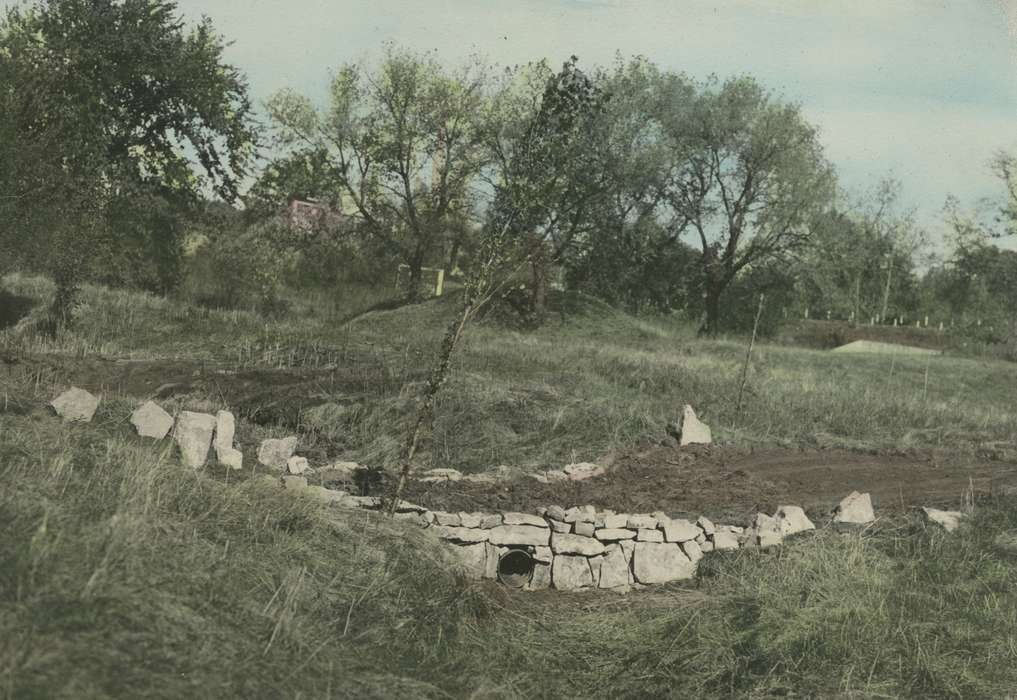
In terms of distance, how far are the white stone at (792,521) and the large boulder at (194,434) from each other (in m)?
5.29

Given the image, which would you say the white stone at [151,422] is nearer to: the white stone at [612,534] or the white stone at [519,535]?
the white stone at [519,535]

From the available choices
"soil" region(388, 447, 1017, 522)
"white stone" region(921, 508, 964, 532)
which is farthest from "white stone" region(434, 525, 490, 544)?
"white stone" region(921, 508, 964, 532)

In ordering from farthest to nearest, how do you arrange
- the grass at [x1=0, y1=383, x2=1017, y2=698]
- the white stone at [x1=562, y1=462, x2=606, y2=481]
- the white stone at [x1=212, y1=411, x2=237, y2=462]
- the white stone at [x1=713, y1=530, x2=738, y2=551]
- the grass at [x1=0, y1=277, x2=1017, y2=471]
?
the grass at [x1=0, y1=277, x2=1017, y2=471]
the white stone at [x1=562, y1=462, x2=606, y2=481]
the white stone at [x1=713, y1=530, x2=738, y2=551]
the white stone at [x1=212, y1=411, x2=237, y2=462]
the grass at [x1=0, y1=383, x2=1017, y2=698]

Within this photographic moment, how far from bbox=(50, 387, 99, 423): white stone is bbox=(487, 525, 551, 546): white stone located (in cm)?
366

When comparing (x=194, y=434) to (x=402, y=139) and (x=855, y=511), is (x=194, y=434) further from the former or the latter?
(x=402, y=139)

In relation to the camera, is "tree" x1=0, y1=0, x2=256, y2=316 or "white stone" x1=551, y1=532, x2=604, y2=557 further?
"tree" x1=0, y1=0, x2=256, y2=316

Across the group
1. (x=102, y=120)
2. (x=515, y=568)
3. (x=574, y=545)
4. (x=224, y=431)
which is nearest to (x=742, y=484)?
(x=574, y=545)

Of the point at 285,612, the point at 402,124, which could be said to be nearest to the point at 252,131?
the point at 402,124

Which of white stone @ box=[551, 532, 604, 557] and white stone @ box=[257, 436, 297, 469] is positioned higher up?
white stone @ box=[257, 436, 297, 469]

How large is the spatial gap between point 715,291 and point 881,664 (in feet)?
88.2

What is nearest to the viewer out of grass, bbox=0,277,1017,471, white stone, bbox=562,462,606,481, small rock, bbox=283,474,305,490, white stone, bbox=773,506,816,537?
small rock, bbox=283,474,305,490

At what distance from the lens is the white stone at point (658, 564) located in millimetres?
8219

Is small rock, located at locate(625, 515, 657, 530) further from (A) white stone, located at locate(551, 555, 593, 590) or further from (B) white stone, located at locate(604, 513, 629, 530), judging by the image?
(A) white stone, located at locate(551, 555, 593, 590)

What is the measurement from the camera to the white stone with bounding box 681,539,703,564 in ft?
27.2
